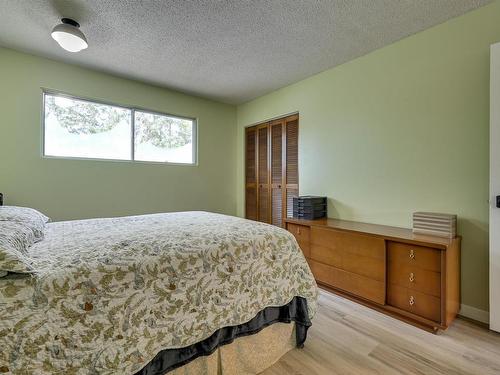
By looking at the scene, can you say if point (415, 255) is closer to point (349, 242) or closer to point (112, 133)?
point (349, 242)

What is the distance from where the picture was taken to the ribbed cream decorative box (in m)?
1.96

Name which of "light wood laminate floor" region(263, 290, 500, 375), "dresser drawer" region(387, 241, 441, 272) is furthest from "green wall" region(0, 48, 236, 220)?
"dresser drawer" region(387, 241, 441, 272)

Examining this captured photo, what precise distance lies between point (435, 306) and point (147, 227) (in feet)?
7.16

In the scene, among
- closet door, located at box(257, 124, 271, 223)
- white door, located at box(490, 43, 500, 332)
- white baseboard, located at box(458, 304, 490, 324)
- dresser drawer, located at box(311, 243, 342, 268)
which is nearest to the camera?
white door, located at box(490, 43, 500, 332)

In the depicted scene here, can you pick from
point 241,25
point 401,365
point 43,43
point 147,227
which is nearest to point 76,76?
point 43,43

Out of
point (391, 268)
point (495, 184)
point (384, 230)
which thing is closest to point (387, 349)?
point (391, 268)

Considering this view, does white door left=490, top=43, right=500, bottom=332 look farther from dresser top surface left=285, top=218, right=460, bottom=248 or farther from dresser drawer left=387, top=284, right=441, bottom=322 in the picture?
dresser drawer left=387, top=284, right=441, bottom=322

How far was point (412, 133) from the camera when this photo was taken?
233cm

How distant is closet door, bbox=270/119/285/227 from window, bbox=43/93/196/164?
1285 millimetres

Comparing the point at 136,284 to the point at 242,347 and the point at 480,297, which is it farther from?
the point at 480,297

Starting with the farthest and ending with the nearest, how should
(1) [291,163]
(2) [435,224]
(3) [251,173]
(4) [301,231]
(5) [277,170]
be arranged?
1. (3) [251,173]
2. (5) [277,170]
3. (1) [291,163]
4. (4) [301,231]
5. (2) [435,224]

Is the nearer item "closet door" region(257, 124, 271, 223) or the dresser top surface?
the dresser top surface

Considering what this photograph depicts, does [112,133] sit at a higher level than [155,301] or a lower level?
higher

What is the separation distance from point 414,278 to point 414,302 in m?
0.19
